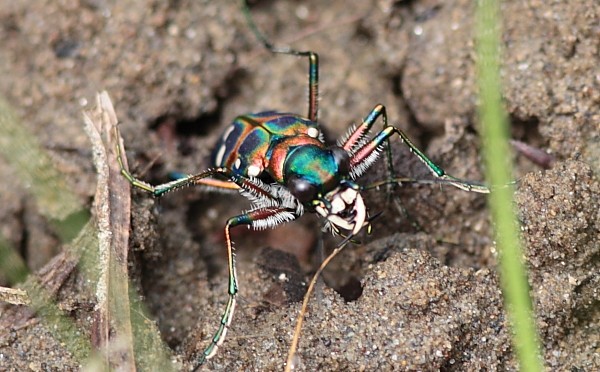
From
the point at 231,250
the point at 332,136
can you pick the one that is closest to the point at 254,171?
the point at 231,250

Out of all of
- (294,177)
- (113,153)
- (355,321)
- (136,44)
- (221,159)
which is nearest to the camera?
(355,321)

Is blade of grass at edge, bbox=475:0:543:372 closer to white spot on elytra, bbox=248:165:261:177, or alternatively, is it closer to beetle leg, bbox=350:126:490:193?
beetle leg, bbox=350:126:490:193

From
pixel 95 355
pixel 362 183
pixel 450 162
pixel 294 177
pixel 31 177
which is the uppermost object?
pixel 450 162

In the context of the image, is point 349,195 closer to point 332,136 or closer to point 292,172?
point 292,172

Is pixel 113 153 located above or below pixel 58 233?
above

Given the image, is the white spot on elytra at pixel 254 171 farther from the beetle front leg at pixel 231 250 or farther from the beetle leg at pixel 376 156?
the beetle leg at pixel 376 156

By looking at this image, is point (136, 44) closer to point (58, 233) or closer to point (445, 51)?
point (58, 233)

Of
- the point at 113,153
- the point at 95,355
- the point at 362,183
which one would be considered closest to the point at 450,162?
the point at 362,183

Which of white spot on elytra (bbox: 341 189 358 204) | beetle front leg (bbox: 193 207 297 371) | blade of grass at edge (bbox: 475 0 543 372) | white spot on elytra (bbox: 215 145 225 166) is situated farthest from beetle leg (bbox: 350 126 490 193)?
white spot on elytra (bbox: 215 145 225 166)
